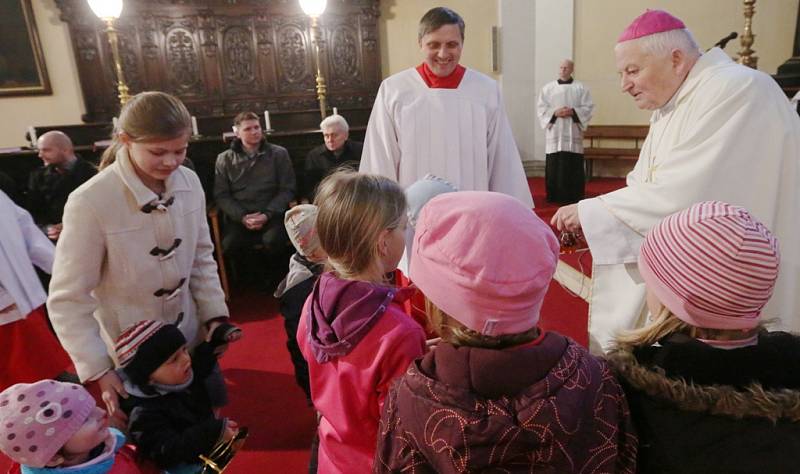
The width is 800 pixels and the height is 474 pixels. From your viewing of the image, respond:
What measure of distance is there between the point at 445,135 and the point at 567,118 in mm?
5095

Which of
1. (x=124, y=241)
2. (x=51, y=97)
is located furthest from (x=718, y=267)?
(x=51, y=97)

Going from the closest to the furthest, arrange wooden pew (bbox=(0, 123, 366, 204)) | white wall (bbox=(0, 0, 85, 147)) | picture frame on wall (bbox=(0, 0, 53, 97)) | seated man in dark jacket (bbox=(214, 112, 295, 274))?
1. seated man in dark jacket (bbox=(214, 112, 295, 274))
2. wooden pew (bbox=(0, 123, 366, 204))
3. picture frame on wall (bbox=(0, 0, 53, 97))
4. white wall (bbox=(0, 0, 85, 147))

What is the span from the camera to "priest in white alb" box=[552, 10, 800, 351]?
1937 mm

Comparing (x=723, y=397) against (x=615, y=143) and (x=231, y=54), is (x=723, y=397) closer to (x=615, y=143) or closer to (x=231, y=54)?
(x=615, y=143)

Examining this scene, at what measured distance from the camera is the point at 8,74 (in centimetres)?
780

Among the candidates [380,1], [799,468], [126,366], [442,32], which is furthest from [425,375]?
[380,1]

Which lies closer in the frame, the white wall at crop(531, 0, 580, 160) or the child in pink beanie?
the child in pink beanie

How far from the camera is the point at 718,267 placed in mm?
967

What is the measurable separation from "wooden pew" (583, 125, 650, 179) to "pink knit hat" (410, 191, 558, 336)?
8.15 meters

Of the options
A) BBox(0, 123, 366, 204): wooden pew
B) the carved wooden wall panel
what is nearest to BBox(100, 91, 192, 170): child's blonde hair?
BBox(0, 123, 366, 204): wooden pew

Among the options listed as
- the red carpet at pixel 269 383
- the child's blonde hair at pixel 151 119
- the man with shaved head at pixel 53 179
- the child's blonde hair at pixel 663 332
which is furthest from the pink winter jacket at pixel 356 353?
the man with shaved head at pixel 53 179

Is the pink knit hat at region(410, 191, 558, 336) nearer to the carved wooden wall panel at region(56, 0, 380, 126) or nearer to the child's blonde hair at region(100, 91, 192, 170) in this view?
the child's blonde hair at region(100, 91, 192, 170)

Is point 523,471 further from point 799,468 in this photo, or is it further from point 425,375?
point 799,468

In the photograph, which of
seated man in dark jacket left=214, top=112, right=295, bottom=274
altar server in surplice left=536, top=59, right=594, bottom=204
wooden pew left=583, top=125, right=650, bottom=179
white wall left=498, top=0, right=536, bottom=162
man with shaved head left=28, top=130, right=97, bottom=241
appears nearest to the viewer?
man with shaved head left=28, top=130, right=97, bottom=241
